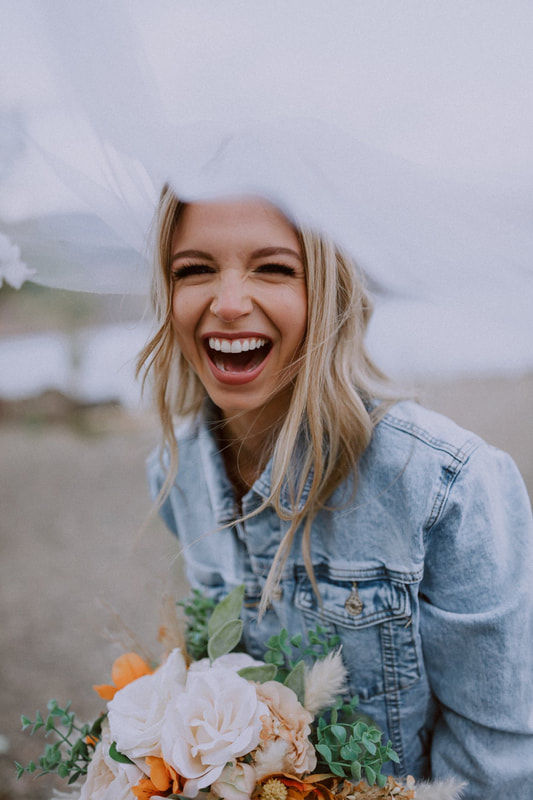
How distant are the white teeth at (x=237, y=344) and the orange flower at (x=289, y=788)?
60 cm

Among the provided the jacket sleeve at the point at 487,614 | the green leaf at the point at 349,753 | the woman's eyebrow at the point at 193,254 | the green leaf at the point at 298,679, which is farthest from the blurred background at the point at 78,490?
→ the green leaf at the point at 349,753

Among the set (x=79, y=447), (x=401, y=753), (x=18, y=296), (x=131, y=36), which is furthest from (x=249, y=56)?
(x=79, y=447)

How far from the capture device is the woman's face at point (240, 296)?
946mm

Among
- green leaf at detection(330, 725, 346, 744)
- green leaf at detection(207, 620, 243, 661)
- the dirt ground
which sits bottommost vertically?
the dirt ground

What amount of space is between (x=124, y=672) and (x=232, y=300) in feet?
2.10

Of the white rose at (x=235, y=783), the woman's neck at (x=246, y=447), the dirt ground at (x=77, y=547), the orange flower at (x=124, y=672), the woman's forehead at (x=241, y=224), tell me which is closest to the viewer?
the white rose at (x=235, y=783)

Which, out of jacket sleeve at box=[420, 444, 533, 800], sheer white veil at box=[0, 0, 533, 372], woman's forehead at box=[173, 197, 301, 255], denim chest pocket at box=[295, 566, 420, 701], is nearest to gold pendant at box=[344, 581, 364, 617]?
denim chest pocket at box=[295, 566, 420, 701]

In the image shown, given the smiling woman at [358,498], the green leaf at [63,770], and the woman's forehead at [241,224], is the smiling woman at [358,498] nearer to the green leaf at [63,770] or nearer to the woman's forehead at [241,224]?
the woman's forehead at [241,224]

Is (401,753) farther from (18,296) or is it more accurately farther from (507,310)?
(18,296)

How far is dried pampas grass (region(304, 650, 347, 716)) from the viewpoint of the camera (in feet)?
3.00

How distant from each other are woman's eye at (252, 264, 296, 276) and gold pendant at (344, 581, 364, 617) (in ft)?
1.73

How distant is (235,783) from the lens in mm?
823

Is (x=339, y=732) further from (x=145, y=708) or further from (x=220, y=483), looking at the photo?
(x=220, y=483)

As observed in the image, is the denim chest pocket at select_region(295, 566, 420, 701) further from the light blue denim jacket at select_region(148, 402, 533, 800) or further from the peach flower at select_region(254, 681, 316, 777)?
the peach flower at select_region(254, 681, 316, 777)
